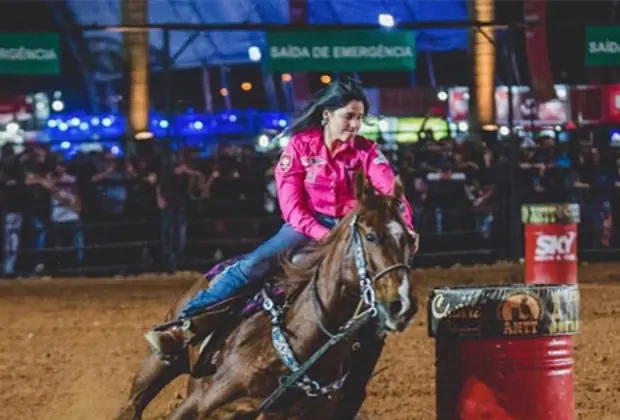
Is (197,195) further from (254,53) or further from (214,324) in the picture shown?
(214,324)

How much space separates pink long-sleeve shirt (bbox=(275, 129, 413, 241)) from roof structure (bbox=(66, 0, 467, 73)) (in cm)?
1775

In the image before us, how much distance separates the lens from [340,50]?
A: 15711 millimetres

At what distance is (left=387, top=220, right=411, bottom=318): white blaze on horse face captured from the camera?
4.67 meters

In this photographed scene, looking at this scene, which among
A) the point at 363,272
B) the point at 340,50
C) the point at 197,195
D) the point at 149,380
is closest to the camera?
the point at 363,272

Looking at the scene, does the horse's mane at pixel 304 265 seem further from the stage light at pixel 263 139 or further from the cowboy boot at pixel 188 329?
the stage light at pixel 263 139

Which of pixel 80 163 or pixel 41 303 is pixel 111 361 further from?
pixel 80 163

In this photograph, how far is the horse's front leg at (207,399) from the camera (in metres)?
5.37

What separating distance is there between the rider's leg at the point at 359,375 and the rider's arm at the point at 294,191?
57 centimetres

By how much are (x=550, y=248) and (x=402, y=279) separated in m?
7.50

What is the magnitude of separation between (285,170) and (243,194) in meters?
10.8

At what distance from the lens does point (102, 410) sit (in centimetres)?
827

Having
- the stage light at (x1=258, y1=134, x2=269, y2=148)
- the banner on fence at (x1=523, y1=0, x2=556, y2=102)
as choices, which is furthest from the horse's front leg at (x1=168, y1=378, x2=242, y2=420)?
the banner on fence at (x1=523, y1=0, x2=556, y2=102)

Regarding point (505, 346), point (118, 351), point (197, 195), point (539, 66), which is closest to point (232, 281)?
point (505, 346)

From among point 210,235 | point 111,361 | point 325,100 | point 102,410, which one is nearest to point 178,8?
point 210,235
